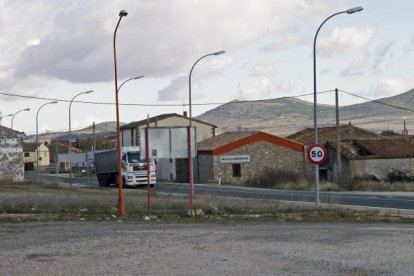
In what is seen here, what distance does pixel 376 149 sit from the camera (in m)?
72.1

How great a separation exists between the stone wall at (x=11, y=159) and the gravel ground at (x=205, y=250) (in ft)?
161

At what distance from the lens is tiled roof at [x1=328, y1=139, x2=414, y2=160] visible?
7075 cm

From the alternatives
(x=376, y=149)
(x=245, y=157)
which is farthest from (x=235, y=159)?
(x=376, y=149)

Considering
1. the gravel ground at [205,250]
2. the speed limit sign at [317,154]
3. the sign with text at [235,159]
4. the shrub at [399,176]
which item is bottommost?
the gravel ground at [205,250]

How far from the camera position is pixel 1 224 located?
21.5 m

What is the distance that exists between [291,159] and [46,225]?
5694 cm

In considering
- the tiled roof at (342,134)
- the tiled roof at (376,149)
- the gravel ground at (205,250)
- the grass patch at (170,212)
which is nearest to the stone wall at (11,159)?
the tiled roof at (376,149)

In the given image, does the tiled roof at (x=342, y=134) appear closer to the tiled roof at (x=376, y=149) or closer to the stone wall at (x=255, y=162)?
the tiled roof at (x=376, y=149)

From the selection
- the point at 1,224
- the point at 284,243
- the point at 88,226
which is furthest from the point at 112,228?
the point at 284,243

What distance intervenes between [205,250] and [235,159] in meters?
60.5

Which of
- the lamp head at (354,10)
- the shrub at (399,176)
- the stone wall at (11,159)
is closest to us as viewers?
the lamp head at (354,10)

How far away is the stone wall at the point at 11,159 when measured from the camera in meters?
67.6

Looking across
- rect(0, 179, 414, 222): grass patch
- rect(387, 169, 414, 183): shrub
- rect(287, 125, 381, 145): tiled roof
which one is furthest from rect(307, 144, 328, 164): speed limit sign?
rect(287, 125, 381, 145): tiled roof

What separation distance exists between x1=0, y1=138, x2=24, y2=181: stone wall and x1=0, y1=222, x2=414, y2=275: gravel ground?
1926 inches
